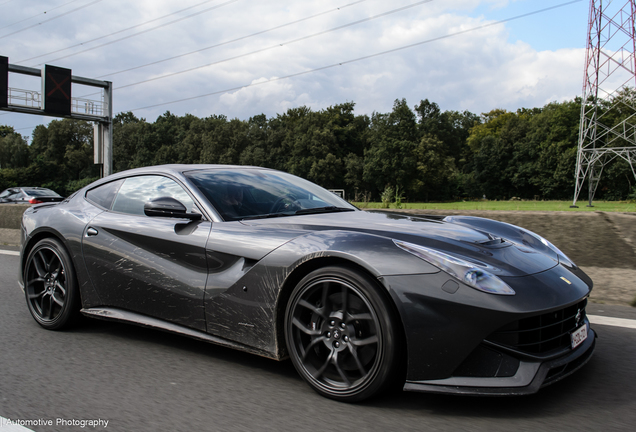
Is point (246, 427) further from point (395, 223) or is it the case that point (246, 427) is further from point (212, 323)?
point (395, 223)

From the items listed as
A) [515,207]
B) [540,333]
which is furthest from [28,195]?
[515,207]

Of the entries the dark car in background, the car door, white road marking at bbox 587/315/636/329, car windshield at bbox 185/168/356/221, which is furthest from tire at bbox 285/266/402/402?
the dark car in background

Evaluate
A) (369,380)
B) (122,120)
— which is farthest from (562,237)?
(122,120)

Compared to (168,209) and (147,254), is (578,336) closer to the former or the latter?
(168,209)

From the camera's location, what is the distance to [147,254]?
3484 mm

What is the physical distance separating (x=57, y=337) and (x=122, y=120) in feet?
386

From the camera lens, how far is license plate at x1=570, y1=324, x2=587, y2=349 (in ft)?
8.64

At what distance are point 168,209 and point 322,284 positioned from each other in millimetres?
1208

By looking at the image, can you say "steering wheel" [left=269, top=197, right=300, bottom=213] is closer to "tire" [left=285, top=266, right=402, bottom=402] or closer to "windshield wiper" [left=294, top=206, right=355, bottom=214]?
"windshield wiper" [left=294, top=206, right=355, bottom=214]

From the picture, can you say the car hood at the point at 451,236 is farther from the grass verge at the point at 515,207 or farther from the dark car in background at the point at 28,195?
the dark car in background at the point at 28,195

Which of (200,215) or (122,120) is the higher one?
(122,120)

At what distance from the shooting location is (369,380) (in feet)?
8.22

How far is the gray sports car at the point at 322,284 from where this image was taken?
2.35m

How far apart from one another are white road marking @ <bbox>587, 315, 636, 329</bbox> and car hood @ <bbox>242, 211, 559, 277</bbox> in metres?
1.07
